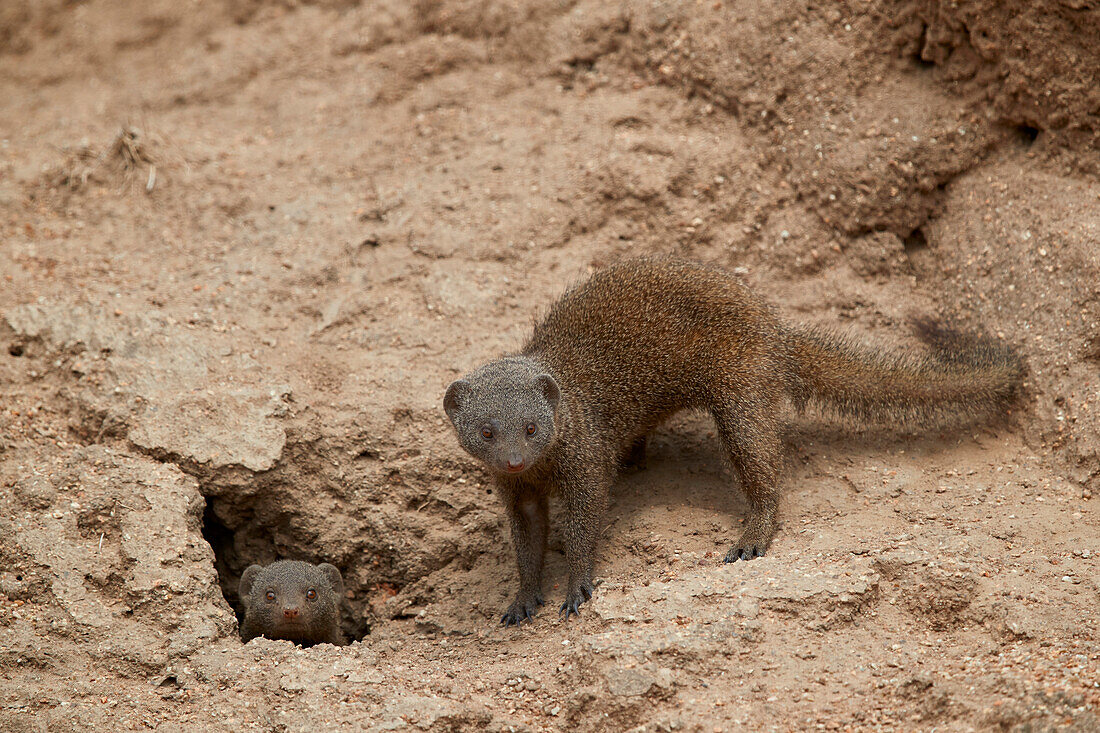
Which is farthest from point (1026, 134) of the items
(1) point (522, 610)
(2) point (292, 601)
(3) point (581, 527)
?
(2) point (292, 601)

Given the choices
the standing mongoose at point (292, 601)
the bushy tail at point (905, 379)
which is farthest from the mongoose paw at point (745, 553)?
the standing mongoose at point (292, 601)

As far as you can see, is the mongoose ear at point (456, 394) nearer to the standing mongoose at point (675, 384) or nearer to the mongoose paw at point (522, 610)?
the standing mongoose at point (675, 384)

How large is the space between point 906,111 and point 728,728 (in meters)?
3.41

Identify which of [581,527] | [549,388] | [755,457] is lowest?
[581,527]

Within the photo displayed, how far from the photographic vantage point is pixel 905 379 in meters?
4.50

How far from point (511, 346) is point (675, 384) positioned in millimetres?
1021

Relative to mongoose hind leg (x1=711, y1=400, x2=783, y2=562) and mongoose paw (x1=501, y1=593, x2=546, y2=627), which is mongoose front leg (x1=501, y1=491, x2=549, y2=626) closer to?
mongoose paw (x1=501, y1=593, x2=546, y2=627)

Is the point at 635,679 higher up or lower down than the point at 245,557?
higher up

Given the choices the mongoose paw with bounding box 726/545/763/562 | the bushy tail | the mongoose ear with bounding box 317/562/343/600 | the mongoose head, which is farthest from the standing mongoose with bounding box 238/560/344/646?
the bushy tail

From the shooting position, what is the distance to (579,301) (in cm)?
471

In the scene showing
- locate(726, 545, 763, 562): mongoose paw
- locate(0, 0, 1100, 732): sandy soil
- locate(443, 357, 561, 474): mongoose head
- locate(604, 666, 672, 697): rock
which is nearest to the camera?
locate(604, 666, 672, 697): rock

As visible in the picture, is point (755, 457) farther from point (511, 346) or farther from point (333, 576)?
point (333, 576)

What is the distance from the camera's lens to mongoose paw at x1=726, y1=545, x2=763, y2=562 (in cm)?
416

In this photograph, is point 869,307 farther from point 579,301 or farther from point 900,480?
point 579,301
